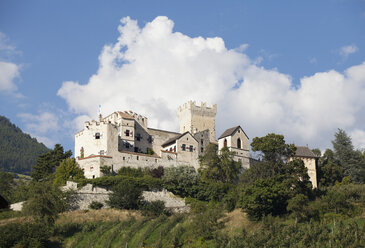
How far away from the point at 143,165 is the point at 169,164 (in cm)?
397

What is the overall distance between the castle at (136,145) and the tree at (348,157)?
1358 centimetres

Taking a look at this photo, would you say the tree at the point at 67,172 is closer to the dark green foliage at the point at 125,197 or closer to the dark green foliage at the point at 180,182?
the dark green foliage at the point at 125,197

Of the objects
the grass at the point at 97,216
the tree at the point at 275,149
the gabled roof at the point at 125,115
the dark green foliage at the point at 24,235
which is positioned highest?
the gabled roof at the point at 125,115

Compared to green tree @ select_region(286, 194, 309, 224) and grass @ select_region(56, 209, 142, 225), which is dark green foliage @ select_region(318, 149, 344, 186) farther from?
grass @ select_region(56, 209, 142, 225)

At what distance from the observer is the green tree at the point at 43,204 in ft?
134

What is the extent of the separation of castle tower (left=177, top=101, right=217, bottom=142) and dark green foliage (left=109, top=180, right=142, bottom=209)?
88.6 ft

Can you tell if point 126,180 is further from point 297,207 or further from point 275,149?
point 297,207

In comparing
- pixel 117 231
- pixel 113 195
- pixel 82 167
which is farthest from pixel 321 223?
pixel 82 167

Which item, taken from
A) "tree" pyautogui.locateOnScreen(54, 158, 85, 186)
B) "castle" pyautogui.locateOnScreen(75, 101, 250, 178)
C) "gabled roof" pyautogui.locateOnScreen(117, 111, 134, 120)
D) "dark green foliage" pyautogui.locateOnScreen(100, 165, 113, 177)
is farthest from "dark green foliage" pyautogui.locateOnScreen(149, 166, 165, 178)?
"gabled roof" pyautogui.locateOnScreen(117, 111, 134, 120)

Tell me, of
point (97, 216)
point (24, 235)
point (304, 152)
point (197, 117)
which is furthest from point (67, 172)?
point (304, 152)

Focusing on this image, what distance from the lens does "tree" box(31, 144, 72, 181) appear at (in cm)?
5578

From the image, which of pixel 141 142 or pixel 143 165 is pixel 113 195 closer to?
pixel 143 165

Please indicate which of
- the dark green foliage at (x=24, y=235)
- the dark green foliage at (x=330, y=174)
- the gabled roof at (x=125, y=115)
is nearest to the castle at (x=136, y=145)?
the gabled roof at (x=125, y=115)

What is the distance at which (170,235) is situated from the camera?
129ft
